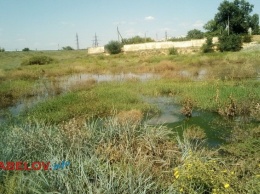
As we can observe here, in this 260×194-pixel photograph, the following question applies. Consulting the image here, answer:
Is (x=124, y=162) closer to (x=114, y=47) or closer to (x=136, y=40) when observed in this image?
(x=114, y=47)

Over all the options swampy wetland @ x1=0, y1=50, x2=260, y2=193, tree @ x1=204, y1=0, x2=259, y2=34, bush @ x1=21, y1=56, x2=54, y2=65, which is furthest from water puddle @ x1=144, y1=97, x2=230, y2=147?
tree @ x1=204, y1=0, x2=259, y2=34

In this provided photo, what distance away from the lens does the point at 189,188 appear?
3.85 metres

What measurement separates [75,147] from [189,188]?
100 inches

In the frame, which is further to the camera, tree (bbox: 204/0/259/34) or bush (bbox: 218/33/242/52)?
tree (bbox: 204/0/259/34)

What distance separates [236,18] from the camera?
155ft

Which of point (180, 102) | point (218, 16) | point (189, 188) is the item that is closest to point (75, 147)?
point (189, 188)

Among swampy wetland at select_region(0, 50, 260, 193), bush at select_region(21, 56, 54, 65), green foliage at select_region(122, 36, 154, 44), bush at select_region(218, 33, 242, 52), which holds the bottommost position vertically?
swampy wetland at select_region(0, 50, 260, 193)

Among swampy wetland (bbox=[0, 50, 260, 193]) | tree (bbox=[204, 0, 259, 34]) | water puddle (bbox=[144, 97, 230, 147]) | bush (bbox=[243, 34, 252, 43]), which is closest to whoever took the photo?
swampy wetland (bbox=[0, 50, 260, 193])

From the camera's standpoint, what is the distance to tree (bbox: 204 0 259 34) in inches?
1877

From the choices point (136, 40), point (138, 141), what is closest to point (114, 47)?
point (136, 40)

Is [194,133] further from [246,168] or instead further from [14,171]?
[14,171]

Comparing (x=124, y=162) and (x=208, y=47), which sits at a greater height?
(x=208, y=47)

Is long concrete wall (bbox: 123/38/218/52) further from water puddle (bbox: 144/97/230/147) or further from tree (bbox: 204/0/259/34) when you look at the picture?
water puddle (bbox: 144/97/230/147)

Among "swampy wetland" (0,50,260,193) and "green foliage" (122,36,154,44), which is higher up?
"green foliage" (122,36,154,44)
